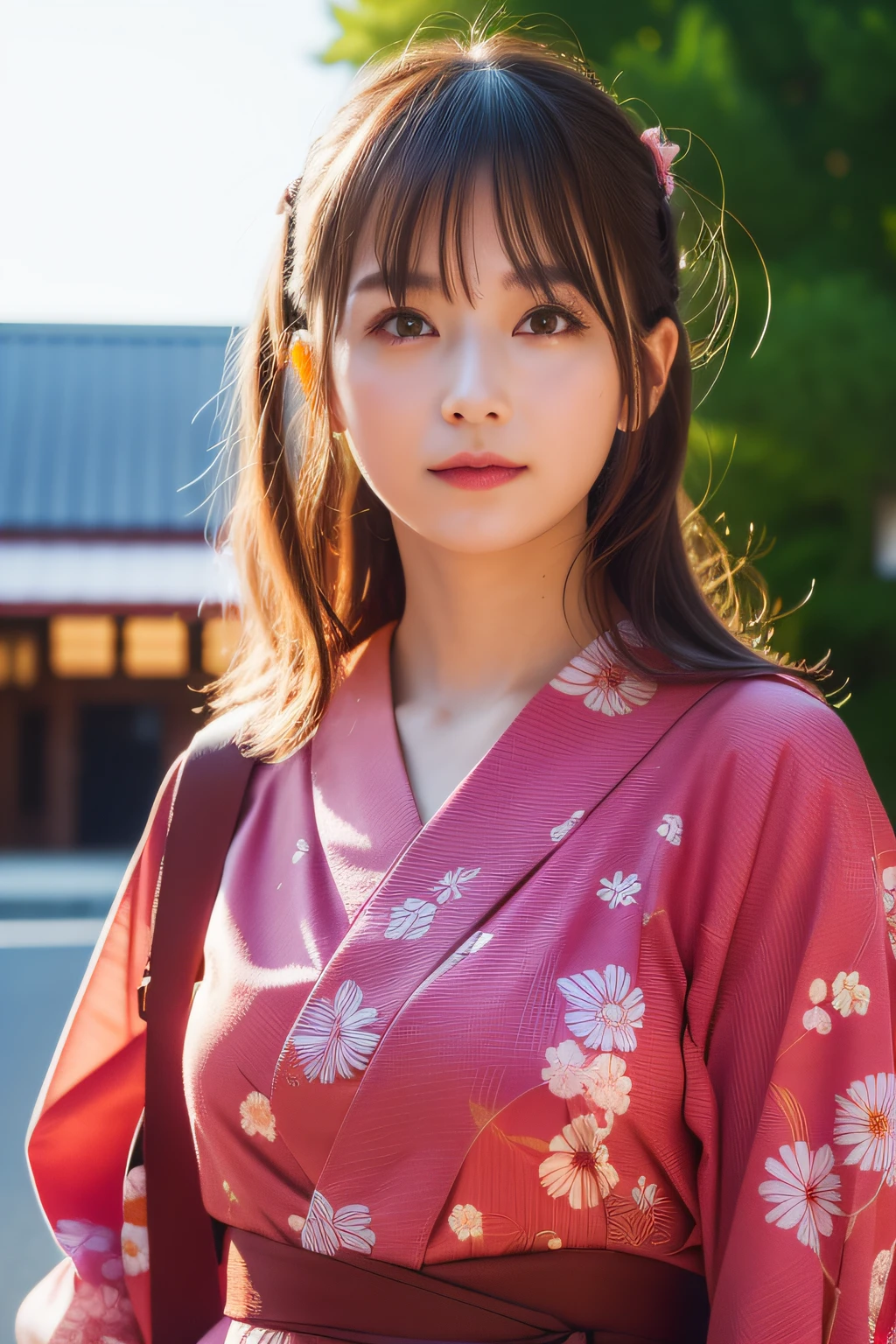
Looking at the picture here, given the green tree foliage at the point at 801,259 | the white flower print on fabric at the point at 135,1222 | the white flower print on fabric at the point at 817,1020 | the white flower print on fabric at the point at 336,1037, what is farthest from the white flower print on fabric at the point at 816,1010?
the green tree foliage at the point at 801,259

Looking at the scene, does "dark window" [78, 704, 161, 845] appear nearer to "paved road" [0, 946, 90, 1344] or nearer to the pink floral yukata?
"paved road" [0, 946, 90, 1344]

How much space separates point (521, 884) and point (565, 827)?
0.20 ft

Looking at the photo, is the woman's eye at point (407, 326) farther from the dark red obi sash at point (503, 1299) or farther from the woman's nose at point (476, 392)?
the dark red obi sash at point (503, 1299)

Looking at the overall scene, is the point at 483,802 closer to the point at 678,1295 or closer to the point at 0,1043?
→ the point at 678,1295

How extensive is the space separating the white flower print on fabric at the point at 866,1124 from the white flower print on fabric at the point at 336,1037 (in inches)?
14.1

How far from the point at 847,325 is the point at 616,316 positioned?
4529 millimetres

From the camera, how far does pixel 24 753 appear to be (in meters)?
11.2

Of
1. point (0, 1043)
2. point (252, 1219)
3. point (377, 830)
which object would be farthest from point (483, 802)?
point (0, 1043)

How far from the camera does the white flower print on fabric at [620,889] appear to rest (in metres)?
1.02

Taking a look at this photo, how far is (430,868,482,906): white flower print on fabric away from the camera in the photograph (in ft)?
3.54

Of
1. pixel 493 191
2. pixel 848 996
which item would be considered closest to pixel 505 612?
pixel 493 191

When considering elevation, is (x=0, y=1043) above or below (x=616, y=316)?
below

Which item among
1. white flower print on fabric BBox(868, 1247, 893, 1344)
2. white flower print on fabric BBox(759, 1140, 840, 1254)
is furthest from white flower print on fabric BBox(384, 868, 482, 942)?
white flower print on fabric BBox(868, 1247, 893, 1344)

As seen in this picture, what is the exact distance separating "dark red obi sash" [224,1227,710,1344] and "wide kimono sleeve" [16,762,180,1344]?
1.28ft
